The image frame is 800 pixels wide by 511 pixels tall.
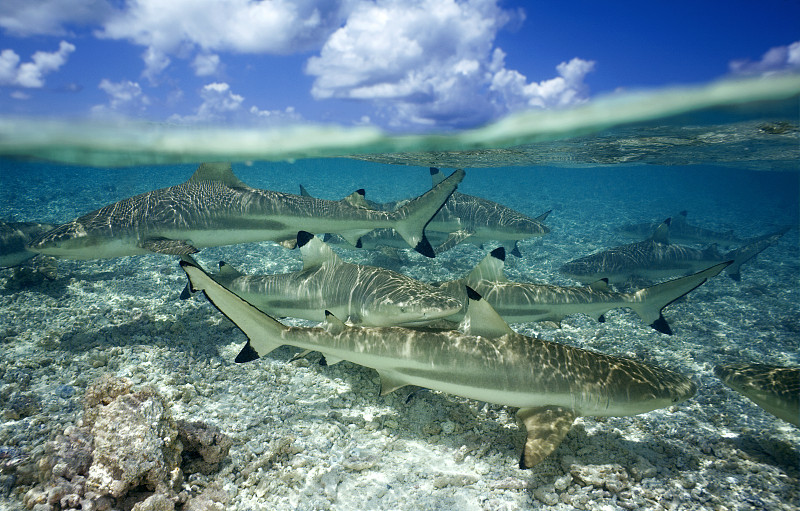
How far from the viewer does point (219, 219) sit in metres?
7.23

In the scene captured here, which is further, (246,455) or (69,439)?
(246,455)

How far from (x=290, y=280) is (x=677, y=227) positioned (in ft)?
56.6

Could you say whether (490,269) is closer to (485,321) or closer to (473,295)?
(485,321)

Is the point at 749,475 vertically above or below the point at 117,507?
below

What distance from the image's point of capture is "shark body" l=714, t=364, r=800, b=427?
379cm

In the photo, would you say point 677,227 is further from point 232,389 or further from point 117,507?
point 117,507

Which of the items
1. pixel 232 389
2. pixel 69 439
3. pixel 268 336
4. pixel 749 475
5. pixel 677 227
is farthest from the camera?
pixel 677 227

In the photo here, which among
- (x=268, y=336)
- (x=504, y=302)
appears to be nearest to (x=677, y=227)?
(x=504, y=302)

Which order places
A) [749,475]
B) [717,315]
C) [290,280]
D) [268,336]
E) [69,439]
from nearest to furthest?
[69,439], [749,475], [268,336], [290,280], [717,315]

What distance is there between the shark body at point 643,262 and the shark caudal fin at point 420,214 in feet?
17.2

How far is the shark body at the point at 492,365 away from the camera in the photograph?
12.5 ft

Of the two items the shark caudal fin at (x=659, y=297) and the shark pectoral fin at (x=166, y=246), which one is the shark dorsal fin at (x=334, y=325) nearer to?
the shark pectoral fin at (x=166, y=246)

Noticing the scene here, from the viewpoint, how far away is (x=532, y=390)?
12.6ft

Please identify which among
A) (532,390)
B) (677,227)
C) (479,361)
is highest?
(479,361)
